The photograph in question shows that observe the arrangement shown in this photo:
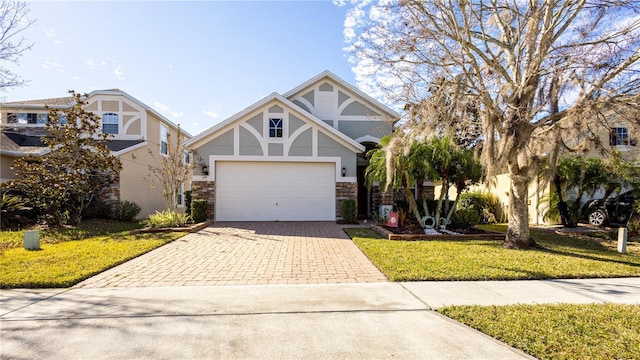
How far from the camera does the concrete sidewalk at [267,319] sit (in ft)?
9.70

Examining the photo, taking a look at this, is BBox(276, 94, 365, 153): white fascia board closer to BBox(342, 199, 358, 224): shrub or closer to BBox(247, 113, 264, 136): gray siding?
BBox(247, 113, 264, 136): gray siding

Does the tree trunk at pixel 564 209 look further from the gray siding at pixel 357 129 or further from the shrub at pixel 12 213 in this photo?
the shrub at pixel 12 213

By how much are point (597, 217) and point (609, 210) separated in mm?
639

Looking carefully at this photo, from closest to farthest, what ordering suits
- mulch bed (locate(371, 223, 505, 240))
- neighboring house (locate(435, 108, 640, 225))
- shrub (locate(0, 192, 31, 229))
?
neighboring house (locate(435, 108, 640, 225)) < mulch bed (locate(371, 223, 505, 240)) < shrub (locate(0, 192, 31, 229))

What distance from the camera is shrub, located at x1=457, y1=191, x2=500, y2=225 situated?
49.3 feet

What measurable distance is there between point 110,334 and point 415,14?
8.62 metres

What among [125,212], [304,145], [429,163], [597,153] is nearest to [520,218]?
[429,163]

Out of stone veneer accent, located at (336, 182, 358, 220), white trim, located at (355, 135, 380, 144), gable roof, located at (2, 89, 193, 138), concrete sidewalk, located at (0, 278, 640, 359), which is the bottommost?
concrete sidewalk, located at (0, 278, 640, 359)

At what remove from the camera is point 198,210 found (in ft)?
40.0

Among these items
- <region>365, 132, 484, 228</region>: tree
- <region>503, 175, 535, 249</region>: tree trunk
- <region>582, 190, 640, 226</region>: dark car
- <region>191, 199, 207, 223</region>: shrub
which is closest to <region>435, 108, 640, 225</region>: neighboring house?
<region>503, 175, 535, 249</region>: tree trunk

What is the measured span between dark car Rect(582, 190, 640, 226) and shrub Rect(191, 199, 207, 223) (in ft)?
47.3

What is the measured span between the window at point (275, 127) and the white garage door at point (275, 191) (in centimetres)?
123

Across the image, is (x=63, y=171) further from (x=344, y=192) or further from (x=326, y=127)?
(x=344, y=192)

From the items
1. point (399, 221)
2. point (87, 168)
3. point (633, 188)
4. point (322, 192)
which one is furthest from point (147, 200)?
point (633, 188)
